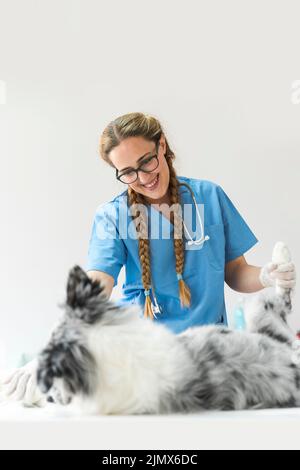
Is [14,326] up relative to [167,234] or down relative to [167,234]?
down

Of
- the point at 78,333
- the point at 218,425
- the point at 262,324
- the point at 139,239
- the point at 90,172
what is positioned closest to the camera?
the point at 218,425

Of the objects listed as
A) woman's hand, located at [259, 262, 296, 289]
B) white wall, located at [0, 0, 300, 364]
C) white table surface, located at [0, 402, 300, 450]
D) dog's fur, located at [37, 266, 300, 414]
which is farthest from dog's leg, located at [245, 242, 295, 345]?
white wall, located at [0, 0, 300, 364]

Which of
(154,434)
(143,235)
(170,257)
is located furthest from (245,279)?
(154,434)

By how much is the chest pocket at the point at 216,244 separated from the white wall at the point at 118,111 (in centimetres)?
70

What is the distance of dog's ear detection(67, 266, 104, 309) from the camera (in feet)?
3.31

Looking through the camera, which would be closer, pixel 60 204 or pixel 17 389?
pixel 17 389

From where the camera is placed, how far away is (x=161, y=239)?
2.04m

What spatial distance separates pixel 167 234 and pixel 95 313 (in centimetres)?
105

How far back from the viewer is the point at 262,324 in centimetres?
129

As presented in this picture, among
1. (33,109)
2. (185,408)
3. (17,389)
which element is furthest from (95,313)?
(33,109)

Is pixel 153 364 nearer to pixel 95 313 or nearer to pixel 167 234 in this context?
pixel 95 313

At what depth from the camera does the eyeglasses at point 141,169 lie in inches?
75.2

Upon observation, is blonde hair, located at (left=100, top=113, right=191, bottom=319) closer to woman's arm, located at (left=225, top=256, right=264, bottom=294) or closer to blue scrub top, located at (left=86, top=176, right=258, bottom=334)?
blue scrub top, located at (left=86, top=176, right=258, bottom=334)

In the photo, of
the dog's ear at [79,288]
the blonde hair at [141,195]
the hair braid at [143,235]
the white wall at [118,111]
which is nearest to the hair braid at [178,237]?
the blonde hair at [141,195]
